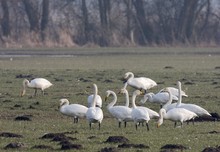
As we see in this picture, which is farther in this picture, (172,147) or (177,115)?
(177,115)

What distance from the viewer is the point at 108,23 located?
84.5m

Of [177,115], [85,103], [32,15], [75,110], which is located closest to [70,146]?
[177,115]

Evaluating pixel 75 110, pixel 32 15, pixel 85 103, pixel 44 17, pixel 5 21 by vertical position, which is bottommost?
pixel 85 103

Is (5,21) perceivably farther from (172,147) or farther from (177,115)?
(172,147)

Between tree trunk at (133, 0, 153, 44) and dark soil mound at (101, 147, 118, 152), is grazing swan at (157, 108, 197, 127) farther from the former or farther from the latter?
tree trunk at (133, 0, 153, 44)

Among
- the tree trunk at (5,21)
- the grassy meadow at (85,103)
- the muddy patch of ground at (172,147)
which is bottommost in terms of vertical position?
the grassy meadow at (85,103)

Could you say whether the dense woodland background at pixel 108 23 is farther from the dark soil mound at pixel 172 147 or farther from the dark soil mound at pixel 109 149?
the dark soil mound at pixel 109 149

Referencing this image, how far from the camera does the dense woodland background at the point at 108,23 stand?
260 feet

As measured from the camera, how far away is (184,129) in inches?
720

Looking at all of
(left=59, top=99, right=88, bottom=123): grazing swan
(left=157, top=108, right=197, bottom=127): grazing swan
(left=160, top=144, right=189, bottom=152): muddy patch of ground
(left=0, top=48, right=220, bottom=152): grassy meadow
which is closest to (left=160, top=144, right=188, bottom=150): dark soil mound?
(left=160, top=144, right=189, bottom=152): muddy patch of ground

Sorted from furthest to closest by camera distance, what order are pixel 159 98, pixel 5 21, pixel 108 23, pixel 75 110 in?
pixel 108 23
pixel 5 21
pixel 159 98
pixel 75 110

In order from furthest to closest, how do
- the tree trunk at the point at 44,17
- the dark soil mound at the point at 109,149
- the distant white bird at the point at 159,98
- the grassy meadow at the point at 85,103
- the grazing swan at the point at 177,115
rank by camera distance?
the tree trunk at the point at 44,17 → the distant white bird at the point at 159,98 → the grazing swan at the point at 177,115 → the grassy meadow at the point at 85,103 → the dark soil mound at the point at 109,149

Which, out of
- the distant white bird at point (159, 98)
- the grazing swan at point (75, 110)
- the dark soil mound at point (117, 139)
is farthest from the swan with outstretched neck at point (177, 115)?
the distant white bird at point (159, 98)

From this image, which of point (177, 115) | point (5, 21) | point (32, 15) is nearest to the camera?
point (177, 115)
